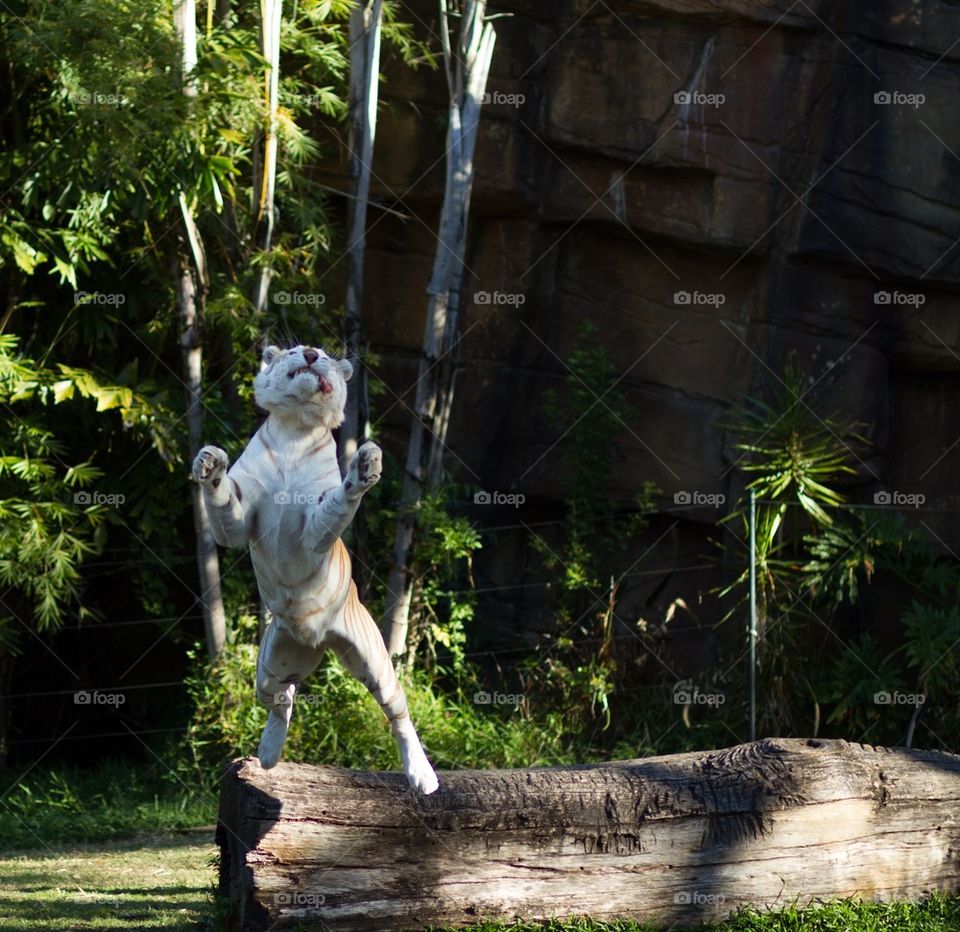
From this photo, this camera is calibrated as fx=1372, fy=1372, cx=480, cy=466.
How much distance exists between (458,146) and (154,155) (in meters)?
1.92

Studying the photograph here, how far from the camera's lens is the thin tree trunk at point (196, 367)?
7.54 m

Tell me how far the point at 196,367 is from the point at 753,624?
341 centimetres

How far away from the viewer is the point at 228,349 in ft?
26.7

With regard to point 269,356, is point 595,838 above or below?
below

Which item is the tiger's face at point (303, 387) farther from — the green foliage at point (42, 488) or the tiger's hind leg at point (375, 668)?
the green foliage at point (42, 488)

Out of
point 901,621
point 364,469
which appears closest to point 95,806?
point 364,469

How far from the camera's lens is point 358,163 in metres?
7.96

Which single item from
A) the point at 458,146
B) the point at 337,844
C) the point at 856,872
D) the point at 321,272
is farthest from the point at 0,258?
the point at 856,872

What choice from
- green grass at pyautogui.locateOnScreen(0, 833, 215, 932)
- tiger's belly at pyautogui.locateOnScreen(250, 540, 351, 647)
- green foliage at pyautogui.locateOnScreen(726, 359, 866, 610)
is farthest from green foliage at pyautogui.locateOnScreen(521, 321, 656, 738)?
tiger's belly at pyautogui.locateOnScreen(250, 540, 351, 647)

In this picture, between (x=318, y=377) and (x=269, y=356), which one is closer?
(x=318, y=377)

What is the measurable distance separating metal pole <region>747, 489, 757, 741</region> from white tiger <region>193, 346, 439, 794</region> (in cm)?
357

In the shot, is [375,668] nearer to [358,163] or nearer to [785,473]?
[785,473]

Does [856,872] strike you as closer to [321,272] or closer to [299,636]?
[299,636]

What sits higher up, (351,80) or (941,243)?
(351,80)
